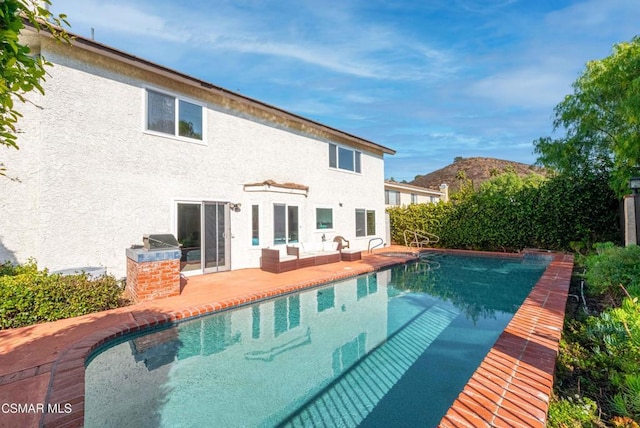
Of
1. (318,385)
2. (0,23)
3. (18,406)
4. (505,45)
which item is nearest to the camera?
(0,23)

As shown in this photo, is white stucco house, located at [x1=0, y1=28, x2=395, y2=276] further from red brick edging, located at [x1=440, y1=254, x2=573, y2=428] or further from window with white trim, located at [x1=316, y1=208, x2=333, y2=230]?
red brick edging, located at [x1=440, y1=254, x2=573, y2=428]

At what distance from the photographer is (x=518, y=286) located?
10.2 meters

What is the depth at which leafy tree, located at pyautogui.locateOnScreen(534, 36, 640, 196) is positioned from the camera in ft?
38.0

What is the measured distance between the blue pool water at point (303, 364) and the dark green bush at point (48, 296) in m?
1.99

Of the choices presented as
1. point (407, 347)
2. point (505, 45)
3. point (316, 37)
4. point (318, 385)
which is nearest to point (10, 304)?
point (318, 385)

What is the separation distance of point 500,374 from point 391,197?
79.6 ft

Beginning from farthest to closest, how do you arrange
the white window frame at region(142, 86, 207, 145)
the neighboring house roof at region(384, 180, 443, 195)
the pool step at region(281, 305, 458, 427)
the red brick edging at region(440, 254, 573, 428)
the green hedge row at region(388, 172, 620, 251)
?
1. the neighboring house roof at region(384, 180, 443, 195)
2. the green hedge row at region(388, 172, 620, 251)
3. the white window frame at region(142, 86, 207, 145)
4. the pool step at region(281, 305, 458, 427)
5. the red brick edging at region(440, 254, 573, 428)

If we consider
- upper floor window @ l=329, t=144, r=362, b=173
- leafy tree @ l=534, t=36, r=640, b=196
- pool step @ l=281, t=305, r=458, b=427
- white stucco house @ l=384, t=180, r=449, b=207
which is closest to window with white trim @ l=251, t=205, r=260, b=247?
upper floor window @ l=329, t=144, r=362, b=173

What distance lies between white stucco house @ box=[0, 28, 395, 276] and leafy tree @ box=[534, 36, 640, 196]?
12775 millimetres

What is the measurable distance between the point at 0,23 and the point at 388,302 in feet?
29.1

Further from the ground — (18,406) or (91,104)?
(91,104)

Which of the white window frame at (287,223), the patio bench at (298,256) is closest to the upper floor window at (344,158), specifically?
the white window frame at (287,223)

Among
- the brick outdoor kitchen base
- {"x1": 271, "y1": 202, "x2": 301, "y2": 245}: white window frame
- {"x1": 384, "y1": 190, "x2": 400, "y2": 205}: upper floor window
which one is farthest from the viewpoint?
{"x1": 384, "y1": 190, "x2": 400, "y2": 205}: upper floor window

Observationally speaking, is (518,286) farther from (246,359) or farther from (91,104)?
(91,104)
